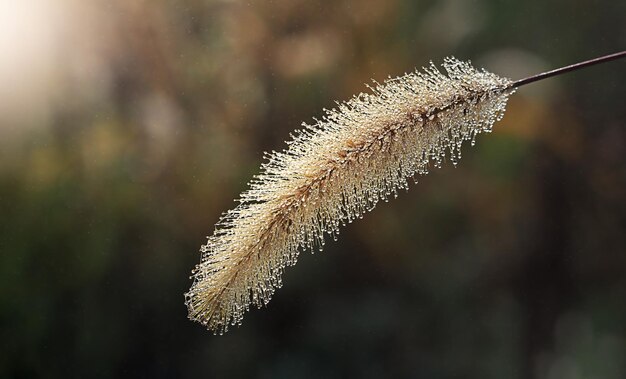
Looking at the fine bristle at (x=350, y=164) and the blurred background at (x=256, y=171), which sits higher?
the blurred background at (x=256, y=171)

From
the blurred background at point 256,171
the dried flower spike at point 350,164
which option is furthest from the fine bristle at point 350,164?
the blurred background at point 256,171

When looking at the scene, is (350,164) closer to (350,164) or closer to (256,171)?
(350,164)

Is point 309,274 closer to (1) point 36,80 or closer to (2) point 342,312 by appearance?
(2) point 342,312

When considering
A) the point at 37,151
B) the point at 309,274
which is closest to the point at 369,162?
the point at 309,274

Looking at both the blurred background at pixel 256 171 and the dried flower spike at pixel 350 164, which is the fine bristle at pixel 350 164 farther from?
the blurred background at pixel 256 171

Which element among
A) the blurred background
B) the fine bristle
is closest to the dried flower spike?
the fine bristle

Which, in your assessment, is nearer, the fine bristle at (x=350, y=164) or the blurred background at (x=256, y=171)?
the fine bristle at (x=350, y=164)

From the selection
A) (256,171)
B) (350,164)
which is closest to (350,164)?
(350,164)

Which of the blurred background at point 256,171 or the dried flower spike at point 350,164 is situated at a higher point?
the blurred background at point 256,171
